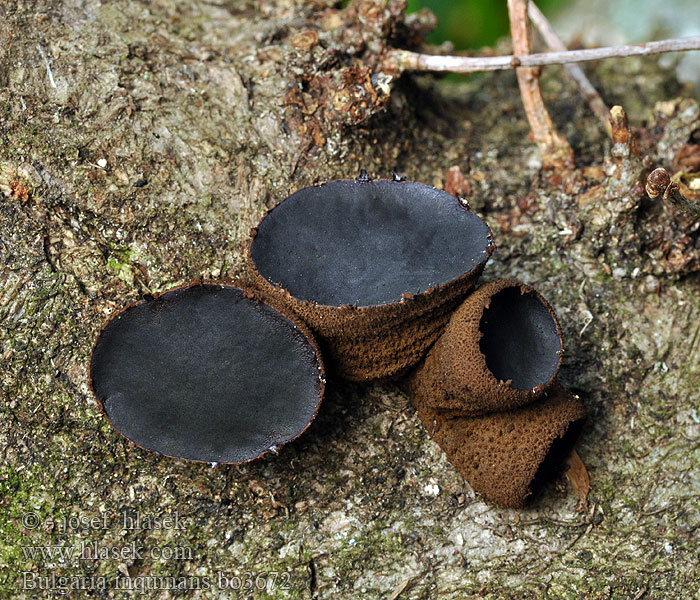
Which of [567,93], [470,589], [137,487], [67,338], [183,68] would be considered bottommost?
[470,589]

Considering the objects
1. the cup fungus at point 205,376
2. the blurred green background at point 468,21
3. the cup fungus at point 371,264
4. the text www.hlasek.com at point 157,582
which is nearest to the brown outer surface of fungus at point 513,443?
the cup fungus at point 371,264

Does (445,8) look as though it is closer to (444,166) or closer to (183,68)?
(444,166)

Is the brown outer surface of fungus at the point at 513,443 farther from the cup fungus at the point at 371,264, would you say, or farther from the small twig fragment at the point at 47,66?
the small twig fragment at the point at 47,66

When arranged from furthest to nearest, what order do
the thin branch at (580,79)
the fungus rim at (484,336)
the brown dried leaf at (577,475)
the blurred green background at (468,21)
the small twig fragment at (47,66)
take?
the blurred green background at (468,21), the thin branch at (580,79), the small twig fragment at (47,66), the brown dried leaf at (577,475), the fungus rim at (484,336)

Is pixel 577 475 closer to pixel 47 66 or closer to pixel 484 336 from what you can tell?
pixel 484 336

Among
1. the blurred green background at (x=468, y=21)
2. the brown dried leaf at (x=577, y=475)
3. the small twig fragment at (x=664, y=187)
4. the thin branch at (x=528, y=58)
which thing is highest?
the thin branch at (x=528, y=58)

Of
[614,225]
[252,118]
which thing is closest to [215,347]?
[252,118]
